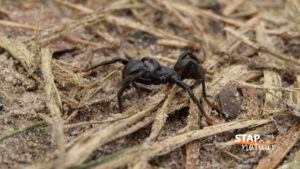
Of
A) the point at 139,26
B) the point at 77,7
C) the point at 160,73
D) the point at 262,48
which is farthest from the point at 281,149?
the point at 77,7

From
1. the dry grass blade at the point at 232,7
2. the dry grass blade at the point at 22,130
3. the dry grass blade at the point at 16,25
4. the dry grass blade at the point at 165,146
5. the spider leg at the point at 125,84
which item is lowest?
the dry grass blade at the point at 165,146

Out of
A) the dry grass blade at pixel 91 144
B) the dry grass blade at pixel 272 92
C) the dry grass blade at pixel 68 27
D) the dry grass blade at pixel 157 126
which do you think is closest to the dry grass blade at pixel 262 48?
the dry grass blade at pixel 272 92

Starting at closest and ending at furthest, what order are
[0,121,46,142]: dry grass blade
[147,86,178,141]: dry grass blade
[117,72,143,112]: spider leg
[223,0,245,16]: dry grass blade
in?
[0,121,46,142]: dry grass blade, [147,86,178,141]: dry grass blade, [117,72,143,112]: spider leg, [223,0,245,16]: dry grass blade

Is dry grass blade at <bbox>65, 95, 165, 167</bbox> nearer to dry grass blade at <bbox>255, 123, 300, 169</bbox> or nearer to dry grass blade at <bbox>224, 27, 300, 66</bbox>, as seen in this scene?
dry grass blade at <bbox>255, 123, 300, 169</bbox>

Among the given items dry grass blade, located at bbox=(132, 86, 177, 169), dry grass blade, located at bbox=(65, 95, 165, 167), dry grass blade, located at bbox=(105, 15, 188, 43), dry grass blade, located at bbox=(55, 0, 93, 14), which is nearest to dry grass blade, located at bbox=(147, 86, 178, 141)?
dry grass blade, located at bbox=(132, 86, 177, 169)

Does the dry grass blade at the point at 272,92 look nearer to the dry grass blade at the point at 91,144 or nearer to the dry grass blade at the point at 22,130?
the dry grass blade at the point at 91,144

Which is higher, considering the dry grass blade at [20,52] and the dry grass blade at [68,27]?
the dry grass blade at [68,27]
